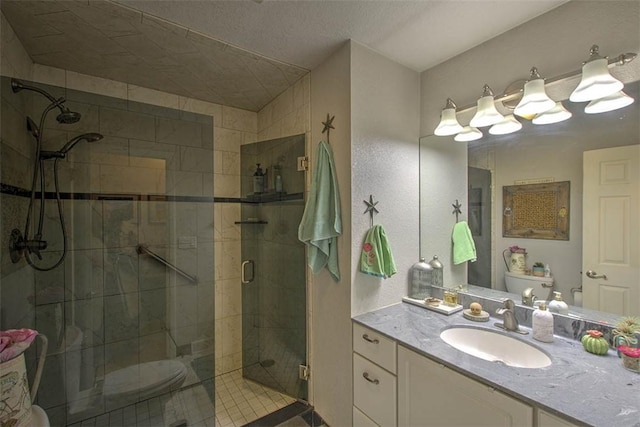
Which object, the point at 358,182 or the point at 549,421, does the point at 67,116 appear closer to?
the point at 358,182

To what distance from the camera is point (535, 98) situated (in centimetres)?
120

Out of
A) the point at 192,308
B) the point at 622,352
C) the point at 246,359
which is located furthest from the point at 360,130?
the point at 246,359

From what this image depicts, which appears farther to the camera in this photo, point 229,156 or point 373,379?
point 229,156

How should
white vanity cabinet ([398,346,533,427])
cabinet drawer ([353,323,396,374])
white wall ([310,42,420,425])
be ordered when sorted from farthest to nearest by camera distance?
white wall ([310,42,420,425]) < cabinet drawer ([353,323,396,374]) < white vanity cabinet ([398,346,533,427])

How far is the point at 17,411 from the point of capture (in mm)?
1024

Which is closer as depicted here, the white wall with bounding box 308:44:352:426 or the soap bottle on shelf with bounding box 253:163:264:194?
the white wall with bounding box 308:44:352:426

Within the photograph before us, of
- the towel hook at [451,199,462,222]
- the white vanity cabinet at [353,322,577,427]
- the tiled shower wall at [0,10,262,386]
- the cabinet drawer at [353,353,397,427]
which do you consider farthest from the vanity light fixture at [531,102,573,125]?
the tiled shower wall at [0,10,262,386]

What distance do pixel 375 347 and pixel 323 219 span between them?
2.40ft

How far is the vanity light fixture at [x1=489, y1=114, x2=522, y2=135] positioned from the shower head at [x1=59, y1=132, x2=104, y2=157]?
96.2 inches

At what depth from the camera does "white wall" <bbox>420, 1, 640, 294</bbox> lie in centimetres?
110

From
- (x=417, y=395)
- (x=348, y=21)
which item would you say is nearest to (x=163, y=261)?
(x=417, y=395)

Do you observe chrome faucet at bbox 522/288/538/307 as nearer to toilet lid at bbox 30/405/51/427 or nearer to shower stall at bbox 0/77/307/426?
shower stall at bbox 0/77/307/426

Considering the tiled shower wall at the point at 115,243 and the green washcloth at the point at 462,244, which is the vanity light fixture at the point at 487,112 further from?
the tiled shower wall at the point at 115,243

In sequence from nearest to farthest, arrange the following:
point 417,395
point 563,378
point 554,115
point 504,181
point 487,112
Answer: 1. point 563,378
2. point 417,395
3. point 554,115
4. point 487,112
5. point 504,181
